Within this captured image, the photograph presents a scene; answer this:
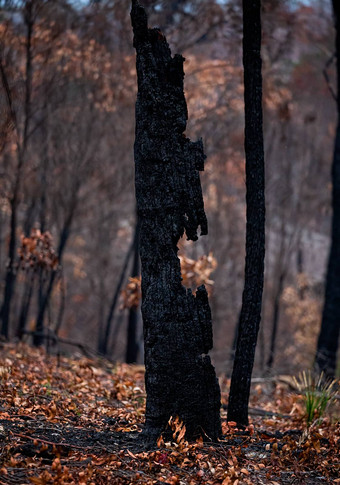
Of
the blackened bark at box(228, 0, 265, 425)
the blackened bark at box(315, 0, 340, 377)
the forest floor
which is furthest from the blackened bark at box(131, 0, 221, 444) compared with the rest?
the blackened bark at box(315, 0, 340, 377)

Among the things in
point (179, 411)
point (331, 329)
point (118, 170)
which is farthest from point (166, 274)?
point (118, 170)

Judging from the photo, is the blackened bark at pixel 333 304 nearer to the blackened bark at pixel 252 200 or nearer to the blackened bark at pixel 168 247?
the blackened bark at pixel 252 200

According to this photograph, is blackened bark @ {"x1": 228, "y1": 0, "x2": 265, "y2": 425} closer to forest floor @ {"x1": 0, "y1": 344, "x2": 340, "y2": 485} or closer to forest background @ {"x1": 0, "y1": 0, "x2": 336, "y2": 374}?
forest floor @ {"x1": 0, "y1": 344, "x2": 340, "y2": 485}

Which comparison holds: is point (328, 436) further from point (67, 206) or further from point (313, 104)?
point (313, 104)

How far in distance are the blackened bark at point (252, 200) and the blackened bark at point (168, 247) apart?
0.55m

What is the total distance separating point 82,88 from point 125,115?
5.06 ft

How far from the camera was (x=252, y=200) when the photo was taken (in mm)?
5145

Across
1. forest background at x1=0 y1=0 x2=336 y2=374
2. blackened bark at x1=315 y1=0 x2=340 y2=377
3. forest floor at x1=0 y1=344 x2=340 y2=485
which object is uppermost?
forest background at x1=0 y1=0 x2=336 y2=374

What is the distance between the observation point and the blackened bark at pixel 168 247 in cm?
457

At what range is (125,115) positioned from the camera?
14.0m

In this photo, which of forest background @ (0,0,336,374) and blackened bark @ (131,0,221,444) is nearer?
blackened bark @ (131,0,221,444)

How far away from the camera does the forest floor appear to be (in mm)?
3857

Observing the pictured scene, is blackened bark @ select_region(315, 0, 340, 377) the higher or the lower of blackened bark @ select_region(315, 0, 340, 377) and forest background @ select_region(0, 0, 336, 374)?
the lower

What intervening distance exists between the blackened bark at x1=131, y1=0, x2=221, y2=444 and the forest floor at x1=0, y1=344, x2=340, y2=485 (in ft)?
0.88
